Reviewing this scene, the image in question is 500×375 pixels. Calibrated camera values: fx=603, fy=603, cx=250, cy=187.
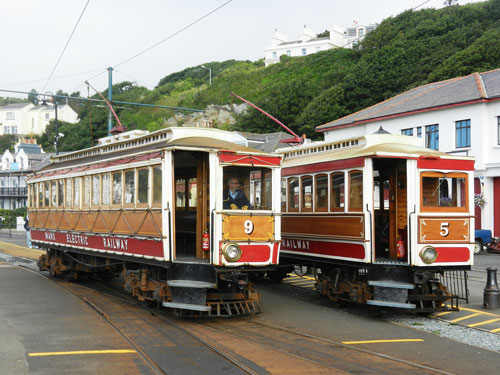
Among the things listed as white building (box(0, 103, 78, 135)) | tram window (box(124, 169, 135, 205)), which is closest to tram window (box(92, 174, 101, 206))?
tram window (box(124, 169, 135, 205))

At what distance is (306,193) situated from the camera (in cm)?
1425

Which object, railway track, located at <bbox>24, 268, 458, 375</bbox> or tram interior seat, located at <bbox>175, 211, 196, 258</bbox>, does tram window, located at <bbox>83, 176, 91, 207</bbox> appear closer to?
tram interior seat, located at <bbox>175, 211, 196, 258</bbox>

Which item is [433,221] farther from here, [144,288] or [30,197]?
[30,197]

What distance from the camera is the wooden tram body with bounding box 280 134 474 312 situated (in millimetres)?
11562

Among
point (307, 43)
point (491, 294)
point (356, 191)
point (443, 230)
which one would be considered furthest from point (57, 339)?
point (307, 43)

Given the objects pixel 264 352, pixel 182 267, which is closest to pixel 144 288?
pixel 182 267

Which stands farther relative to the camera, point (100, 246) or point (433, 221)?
point (100, 246)

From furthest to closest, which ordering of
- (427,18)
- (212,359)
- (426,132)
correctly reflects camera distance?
1. (427,18)
2. (426,132)
3. (212,359)

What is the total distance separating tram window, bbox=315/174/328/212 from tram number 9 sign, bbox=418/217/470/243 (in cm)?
244

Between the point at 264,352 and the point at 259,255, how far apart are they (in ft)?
8.58

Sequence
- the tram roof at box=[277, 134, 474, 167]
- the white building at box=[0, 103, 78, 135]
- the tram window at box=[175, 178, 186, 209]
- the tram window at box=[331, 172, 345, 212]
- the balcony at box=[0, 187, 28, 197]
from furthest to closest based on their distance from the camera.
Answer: the white building at box=[0, 103, 78, 135] < the balcony at box=[0, 187, 28, 197] < the tram window at box=[175, 178, 186, 209] < the tram window at box=[331, 172, 345, 212] < the tram roof at box=[277, 134, 474, 167]

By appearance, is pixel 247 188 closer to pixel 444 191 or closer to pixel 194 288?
pixel 194 288

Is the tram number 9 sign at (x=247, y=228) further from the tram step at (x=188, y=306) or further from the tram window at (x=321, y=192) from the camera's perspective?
the tram window at (x=321, y=192)

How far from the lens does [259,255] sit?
11.0 metres
